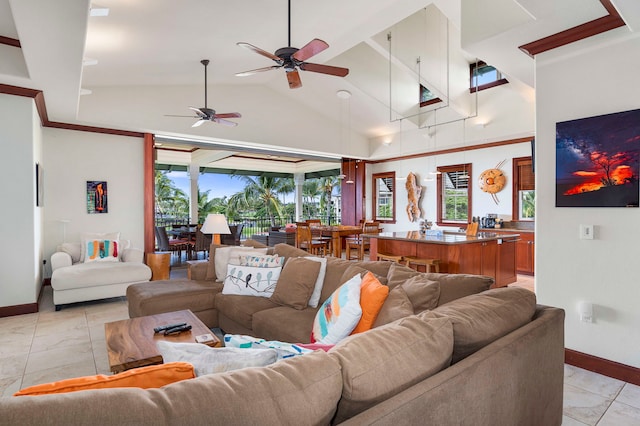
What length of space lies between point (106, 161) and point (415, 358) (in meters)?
6.57

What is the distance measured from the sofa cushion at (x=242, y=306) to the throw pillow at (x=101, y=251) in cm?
280

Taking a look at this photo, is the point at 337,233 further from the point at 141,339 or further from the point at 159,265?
the point at 141,339

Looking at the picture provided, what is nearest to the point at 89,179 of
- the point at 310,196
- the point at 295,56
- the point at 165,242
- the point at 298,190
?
the point at 165,242

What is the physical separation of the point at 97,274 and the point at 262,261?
104 inches

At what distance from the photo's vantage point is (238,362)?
1.06 m

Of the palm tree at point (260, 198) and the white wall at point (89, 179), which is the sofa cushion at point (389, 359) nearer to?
the white wall at point (89, 179)

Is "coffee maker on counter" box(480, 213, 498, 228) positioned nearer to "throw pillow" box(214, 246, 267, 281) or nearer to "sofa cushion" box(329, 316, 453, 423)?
"throw pillow" box(214, 246, 267, 281)

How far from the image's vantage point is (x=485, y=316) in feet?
4.94

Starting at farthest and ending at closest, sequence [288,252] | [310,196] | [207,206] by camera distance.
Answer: [310,196]
[207,206]
[288,252]

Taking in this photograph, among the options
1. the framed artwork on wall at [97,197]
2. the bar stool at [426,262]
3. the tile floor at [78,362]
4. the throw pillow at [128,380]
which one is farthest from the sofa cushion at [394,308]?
the framed artwork on wall at [97,197]

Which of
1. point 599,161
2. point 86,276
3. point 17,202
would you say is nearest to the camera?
point 599,161

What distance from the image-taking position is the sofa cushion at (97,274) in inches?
174

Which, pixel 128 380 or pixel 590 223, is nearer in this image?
pixel 128 380

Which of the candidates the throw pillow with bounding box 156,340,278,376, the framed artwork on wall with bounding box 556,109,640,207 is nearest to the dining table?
the framed artwork on wall with bounding box 556,109,640,207
